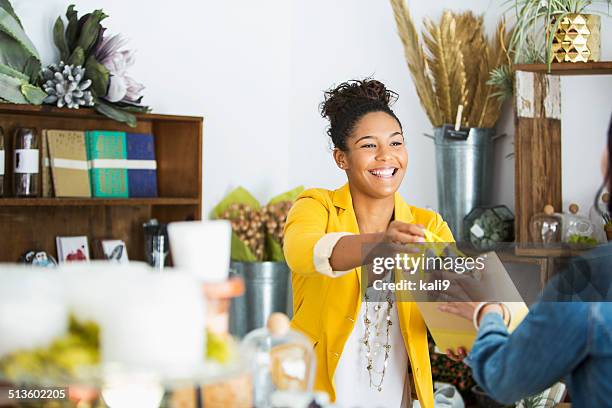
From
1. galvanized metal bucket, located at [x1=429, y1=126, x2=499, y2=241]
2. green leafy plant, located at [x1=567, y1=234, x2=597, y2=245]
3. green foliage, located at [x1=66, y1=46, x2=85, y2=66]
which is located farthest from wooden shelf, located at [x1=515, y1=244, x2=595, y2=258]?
green foliage, located at [x1=66, y1=46, x2=85, y2=66]

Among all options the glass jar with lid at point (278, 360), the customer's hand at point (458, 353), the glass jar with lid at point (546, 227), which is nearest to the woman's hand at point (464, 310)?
the customer's hand at point (458, 353)

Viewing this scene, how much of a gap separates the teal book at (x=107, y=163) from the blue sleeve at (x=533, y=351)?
2.55m

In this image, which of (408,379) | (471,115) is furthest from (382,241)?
(471,115)

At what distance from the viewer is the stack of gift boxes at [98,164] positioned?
3.61 meters

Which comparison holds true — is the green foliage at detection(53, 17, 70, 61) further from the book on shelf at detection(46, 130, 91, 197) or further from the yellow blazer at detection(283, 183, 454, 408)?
the yellow blazer at detection(283, 183, 454, 408)

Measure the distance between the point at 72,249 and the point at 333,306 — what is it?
1973 mm

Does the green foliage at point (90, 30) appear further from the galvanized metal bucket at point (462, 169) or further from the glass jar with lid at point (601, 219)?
the glass jar with lid at point (601, 219)

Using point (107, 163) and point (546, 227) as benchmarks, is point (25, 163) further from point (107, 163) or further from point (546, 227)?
point (546, 227)

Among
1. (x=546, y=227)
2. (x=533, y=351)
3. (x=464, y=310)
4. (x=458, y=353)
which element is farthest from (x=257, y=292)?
(x=533, y=351)

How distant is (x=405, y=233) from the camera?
175cm

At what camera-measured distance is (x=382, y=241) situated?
1.81 metres

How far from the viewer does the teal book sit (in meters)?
3.72

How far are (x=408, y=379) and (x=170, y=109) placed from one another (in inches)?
92.4

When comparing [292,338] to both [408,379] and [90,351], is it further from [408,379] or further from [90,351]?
[408,379]
